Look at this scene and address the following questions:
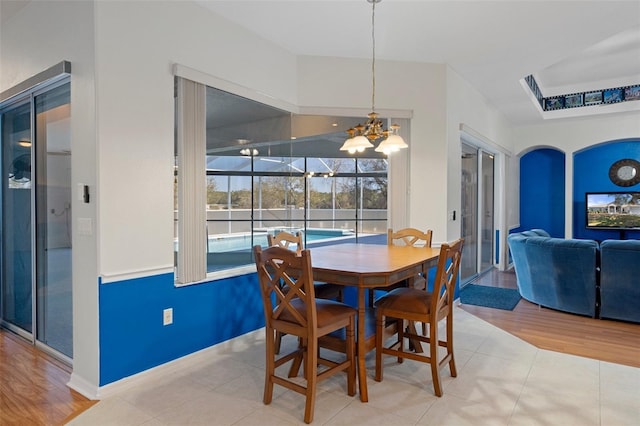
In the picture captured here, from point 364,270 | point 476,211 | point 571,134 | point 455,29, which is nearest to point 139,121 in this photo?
point 364,270

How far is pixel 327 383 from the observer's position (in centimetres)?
260

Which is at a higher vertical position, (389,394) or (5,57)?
(5,57)

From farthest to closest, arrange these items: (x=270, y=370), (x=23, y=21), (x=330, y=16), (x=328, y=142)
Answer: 1. (x=328, y=142)
2. (x=330, y=16)
3. (x=23, y=21)
4. (x=270, y=370)

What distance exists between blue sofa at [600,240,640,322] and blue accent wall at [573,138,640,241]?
4.02 m

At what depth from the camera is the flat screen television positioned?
22.7 ft

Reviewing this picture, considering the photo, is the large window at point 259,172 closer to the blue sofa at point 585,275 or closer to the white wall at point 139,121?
the white wall at point 139,121

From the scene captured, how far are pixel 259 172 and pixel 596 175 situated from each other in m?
6.90

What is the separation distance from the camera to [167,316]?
9.15 feet

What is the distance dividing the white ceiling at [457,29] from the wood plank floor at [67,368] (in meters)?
2.88

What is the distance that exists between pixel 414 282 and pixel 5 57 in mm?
4028

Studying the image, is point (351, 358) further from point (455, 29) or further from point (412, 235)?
point (455, 29)

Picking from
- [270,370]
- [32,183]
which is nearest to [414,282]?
[270,370]

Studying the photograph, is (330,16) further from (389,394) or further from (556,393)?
(556,393)

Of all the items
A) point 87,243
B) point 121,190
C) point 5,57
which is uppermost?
point 5,57
